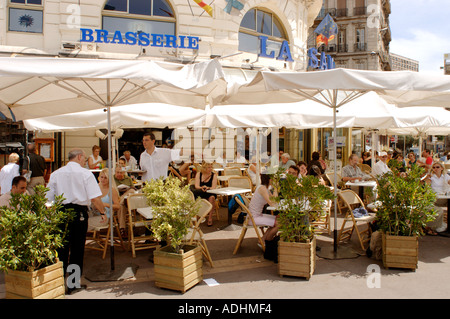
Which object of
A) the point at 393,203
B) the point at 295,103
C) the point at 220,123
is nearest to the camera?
the point at 393,203

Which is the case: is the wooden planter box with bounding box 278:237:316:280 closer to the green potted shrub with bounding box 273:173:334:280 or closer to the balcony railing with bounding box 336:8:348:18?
the green potted shrub with bounding box 273:173:334:280

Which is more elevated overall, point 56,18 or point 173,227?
point 56,18

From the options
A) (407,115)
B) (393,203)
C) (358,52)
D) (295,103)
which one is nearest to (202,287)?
(393,203)

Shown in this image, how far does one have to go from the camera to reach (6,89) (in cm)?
532

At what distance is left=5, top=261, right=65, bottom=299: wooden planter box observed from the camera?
356cm

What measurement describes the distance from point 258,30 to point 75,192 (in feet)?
45.8

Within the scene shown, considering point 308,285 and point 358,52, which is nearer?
point 308,285

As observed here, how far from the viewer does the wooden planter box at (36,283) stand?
Result: 356 centimetres

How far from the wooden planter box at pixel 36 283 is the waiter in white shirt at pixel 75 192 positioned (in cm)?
54

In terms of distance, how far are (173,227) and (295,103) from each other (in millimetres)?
4418

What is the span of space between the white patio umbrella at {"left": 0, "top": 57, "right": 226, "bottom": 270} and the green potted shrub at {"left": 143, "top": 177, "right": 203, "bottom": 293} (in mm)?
975

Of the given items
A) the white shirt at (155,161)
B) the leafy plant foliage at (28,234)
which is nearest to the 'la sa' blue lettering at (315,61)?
the white shirt at (155,161)

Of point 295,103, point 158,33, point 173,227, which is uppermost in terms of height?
point 158,33
